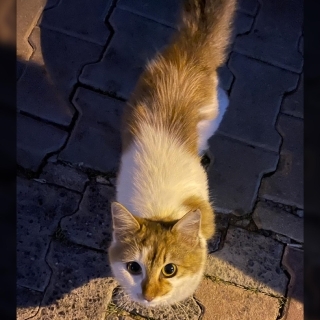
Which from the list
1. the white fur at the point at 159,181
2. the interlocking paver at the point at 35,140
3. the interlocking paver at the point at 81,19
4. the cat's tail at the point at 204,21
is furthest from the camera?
the interlocking paver at the point at 81,19

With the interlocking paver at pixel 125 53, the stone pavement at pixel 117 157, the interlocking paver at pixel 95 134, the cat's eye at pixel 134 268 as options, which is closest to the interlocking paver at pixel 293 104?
the stone pavement at pixel 117 157

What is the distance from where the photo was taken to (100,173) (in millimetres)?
2377

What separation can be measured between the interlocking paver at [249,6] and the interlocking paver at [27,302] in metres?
1.92

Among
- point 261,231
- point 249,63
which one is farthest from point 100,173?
point 249,63

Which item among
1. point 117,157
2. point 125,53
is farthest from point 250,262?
point 125,53

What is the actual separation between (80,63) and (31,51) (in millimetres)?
275

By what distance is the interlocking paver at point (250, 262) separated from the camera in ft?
7.46

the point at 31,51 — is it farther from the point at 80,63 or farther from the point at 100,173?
the point at 100,173

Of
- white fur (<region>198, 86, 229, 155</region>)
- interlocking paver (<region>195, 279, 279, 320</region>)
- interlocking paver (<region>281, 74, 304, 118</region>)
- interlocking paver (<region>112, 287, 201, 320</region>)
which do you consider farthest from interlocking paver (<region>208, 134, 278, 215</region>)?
interlocking paver (<region>112, 287, 201, 320</region>)

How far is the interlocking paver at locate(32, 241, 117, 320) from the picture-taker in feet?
7.11

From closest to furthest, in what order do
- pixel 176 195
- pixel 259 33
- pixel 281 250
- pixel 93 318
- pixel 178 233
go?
1. pixel 178 233
2. pixel 176 195
3. pixel 93 318
4. pixel 281 250
5. pixel 259 33

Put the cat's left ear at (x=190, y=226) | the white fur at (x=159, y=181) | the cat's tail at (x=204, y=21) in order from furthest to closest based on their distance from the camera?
the cat's tail at (x=204, y=21)
the white fur at (x=159, y=181)
the cat's left ear at (x=190, y=226)

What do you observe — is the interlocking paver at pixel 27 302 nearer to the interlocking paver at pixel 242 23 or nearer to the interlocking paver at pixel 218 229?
the interlocking paver at pixel 218 229

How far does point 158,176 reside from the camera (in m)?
1.89
